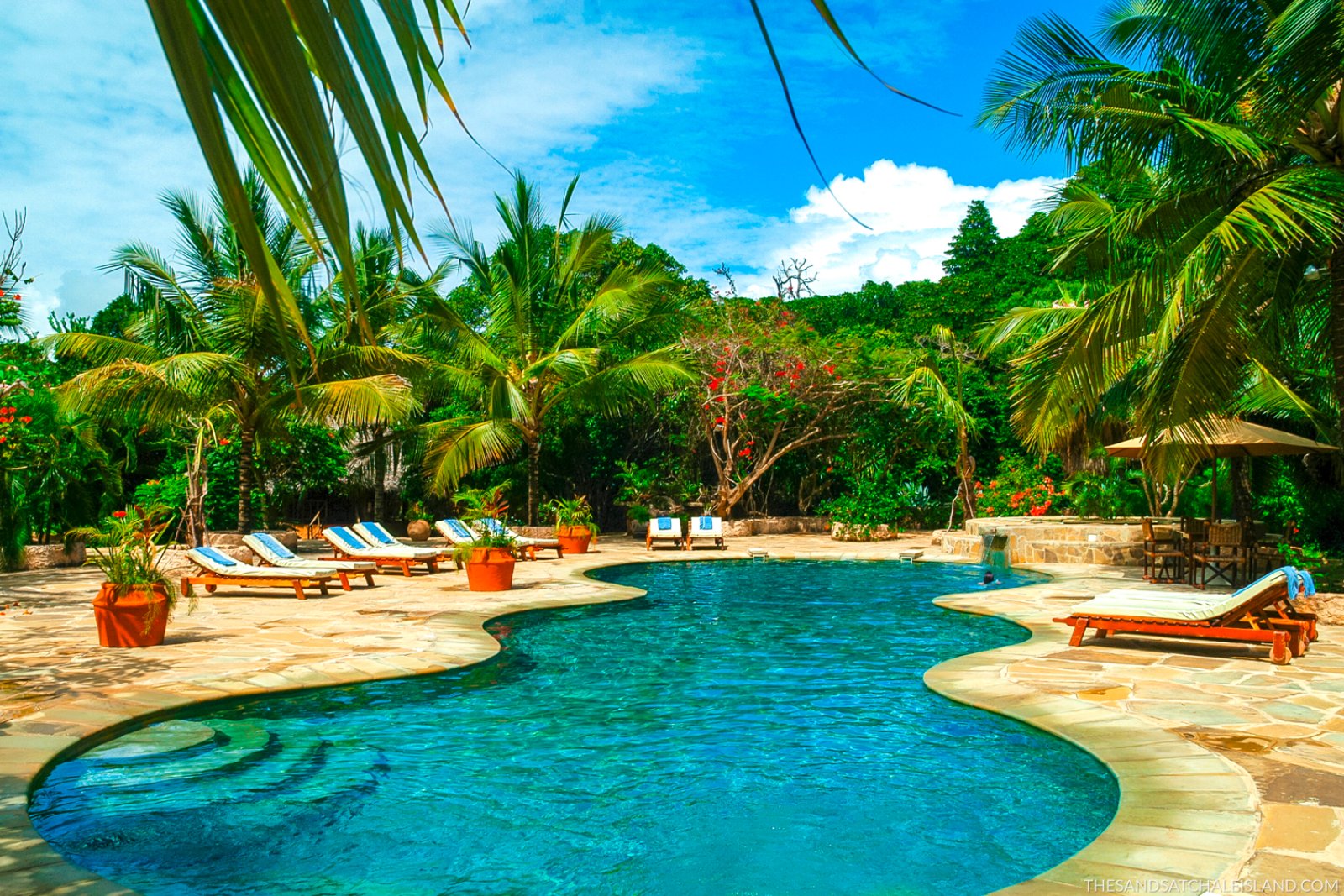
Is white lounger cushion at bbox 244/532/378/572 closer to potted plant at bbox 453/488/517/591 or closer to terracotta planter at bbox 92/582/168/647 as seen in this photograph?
potted plant at bbox 453/488/517/591

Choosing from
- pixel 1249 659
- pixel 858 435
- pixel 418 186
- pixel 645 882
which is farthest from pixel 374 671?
pixel 858 435

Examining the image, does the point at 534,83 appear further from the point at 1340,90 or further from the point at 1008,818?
the point at 1340,90

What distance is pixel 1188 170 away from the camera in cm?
931

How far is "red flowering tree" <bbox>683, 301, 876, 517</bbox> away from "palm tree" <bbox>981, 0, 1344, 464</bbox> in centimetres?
1045

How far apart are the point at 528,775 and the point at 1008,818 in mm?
2543

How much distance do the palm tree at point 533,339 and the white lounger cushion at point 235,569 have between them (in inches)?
251

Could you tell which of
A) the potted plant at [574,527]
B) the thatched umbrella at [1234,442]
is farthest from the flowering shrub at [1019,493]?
the potted plant at [574,527]

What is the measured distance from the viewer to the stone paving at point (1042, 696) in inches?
149

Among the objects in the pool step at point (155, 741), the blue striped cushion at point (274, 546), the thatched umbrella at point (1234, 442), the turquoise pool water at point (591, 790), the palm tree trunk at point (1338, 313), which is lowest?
the turquoise pool water at point (591, 790)

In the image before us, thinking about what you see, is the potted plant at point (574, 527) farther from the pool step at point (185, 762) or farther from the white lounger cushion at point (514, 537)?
the pool step at point (185, 762)

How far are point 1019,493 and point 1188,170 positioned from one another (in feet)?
38.0

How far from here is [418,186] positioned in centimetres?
73

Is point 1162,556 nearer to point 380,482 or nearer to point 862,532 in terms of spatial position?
point 862,532

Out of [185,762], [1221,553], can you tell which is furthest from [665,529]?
[185,762]
